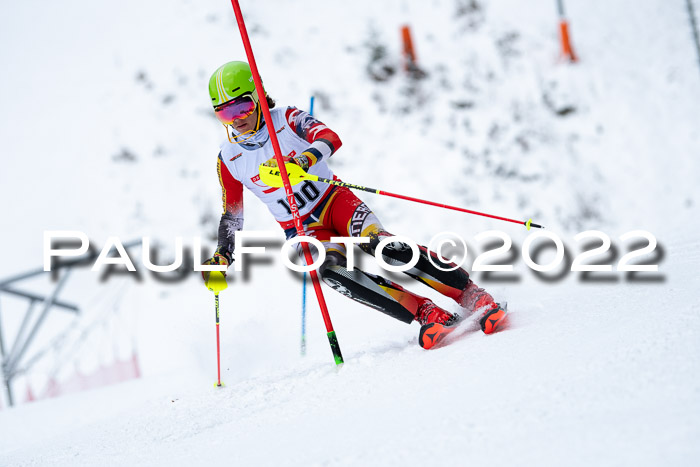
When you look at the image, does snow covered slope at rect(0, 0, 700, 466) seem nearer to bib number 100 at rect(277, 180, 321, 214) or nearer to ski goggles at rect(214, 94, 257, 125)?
bib number 100 at rect(277, 180, 321, 214)

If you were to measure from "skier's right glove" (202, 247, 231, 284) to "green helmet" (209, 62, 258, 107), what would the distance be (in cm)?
75

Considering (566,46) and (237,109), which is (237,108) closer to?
(237,109)

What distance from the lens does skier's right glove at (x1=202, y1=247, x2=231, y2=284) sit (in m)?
3.01

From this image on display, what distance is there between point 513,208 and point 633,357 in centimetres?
577

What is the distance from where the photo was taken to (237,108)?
9.18ft

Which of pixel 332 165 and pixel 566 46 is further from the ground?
pixel 566 46

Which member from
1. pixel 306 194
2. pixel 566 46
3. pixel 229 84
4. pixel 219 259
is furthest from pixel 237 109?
pixel 566 46

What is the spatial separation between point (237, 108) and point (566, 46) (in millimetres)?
6996

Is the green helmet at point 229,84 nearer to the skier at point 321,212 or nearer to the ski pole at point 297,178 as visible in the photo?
the skier at point 321,212

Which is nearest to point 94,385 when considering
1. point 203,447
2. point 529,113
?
point 203,447

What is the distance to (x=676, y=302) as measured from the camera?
2.12 m

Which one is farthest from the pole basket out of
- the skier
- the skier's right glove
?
the skier's right glove

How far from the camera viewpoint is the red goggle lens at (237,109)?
279cm

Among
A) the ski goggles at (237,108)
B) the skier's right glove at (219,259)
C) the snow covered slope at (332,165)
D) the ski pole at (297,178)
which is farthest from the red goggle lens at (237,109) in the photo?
the snow covered slope at (332,165)
